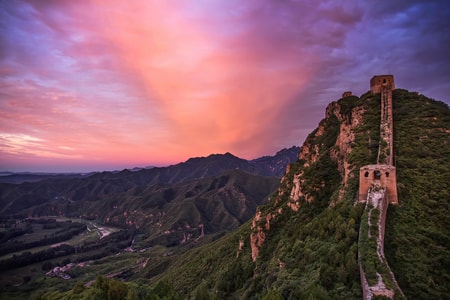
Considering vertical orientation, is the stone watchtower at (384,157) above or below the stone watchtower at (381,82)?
below

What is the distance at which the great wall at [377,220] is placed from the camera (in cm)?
2184

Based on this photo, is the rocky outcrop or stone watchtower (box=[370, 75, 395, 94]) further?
stone watchtower (box=[370, 75, 395, 94])

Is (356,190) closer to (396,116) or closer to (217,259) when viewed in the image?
(396,116)

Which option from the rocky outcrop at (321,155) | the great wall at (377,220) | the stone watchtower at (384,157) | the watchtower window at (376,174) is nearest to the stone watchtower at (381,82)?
the stone watchtower at (384,157)

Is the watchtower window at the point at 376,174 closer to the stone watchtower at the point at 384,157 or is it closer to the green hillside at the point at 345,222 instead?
the stone watchtower at the point at 384,157

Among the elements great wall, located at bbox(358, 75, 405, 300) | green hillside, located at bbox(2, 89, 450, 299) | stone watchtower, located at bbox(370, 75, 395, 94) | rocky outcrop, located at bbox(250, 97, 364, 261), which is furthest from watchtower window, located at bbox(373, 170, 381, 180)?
stone watchtower, located at bbox(370, 75, 395, 94)

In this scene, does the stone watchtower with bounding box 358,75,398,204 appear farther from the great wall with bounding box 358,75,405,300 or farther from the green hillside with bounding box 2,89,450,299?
the green hillside with bounding box 2,89,450,299

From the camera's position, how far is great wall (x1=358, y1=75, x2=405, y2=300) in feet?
71.7

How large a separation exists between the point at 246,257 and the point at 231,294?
14.4m

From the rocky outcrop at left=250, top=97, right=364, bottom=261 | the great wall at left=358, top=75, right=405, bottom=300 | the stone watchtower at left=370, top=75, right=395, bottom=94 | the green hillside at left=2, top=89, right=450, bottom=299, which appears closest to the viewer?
the great wall at left=358, top=75, right=405, bottom=300

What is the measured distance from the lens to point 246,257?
235ft

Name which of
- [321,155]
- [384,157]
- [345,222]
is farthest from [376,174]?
[321,155]

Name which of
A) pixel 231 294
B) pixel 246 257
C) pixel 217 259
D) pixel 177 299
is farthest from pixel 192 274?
pixel 177 299

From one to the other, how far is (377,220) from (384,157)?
1787 centimetres
